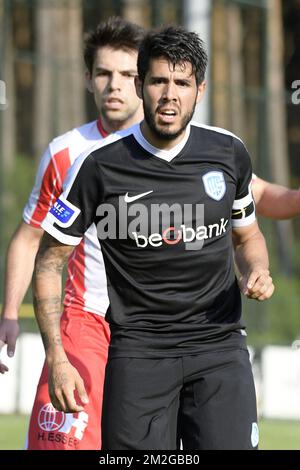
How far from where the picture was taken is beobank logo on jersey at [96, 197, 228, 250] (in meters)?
5.00

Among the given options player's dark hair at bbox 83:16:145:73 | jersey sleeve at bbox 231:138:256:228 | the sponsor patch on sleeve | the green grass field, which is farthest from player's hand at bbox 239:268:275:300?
the green grass field

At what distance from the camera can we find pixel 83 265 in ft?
20.5

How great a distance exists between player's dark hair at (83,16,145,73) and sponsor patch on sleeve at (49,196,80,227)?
1.86m

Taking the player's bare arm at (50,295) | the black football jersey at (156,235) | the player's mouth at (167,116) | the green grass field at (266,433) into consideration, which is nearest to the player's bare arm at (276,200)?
the black football jersey at (156,235)

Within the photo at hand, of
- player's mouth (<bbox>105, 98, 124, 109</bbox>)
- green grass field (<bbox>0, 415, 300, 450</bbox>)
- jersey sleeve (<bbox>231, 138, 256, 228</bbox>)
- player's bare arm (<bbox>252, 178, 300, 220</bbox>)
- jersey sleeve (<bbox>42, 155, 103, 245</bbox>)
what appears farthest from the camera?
green grass field (<bbox>0, 415, 300, 450</bbox>)

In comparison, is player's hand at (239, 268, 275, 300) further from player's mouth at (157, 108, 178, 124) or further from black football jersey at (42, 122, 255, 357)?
player's mouth at (157, 108, 178, 124)

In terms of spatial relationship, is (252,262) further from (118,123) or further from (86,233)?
(118,123)

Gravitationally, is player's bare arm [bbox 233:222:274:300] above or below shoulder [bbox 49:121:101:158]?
below

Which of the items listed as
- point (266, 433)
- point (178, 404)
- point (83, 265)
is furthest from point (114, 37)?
point (266, 433)

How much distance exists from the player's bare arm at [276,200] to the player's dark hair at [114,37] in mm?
1075

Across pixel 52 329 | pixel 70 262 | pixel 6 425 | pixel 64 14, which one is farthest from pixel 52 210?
pixel 64 14

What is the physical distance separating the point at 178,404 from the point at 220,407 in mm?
198
